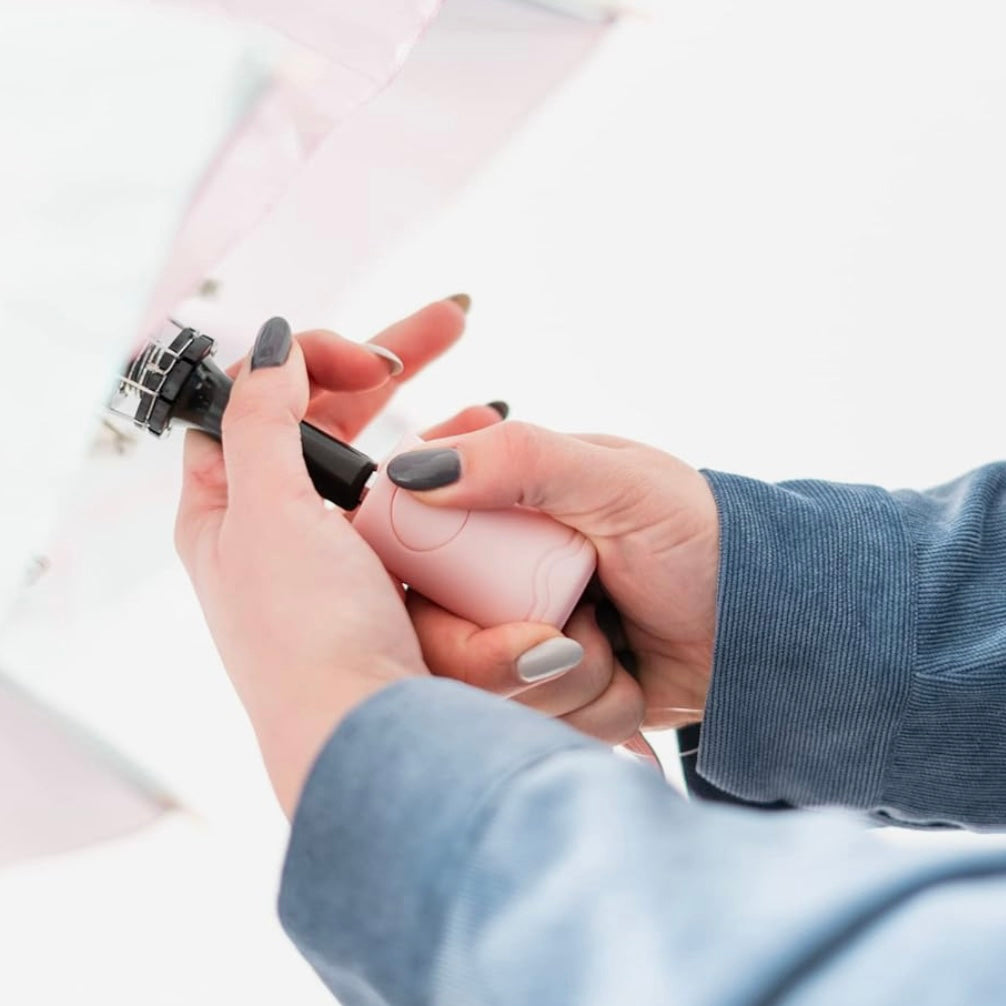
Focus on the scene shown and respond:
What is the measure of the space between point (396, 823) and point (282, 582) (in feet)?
0.63

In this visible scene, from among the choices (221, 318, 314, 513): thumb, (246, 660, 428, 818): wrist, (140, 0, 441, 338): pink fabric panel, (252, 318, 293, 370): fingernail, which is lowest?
(246, 660, 428, 818): wrist

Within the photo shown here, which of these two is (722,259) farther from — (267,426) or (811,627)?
(267,426)

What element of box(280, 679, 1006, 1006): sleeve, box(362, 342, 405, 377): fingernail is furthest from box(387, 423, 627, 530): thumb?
box(280, 679, 1006, 1006): sleeve

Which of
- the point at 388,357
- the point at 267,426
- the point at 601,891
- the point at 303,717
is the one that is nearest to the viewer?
the point at 601,891

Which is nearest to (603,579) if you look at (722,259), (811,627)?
(811,627)

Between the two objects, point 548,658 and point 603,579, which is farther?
point 603,579

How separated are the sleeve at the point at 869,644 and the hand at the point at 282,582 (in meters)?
0.24

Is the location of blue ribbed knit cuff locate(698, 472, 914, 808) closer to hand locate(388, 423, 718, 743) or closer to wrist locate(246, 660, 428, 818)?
hand locate(388, 423, 718, 743)

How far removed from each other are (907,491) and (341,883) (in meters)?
0.52

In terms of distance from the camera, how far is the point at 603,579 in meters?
0.75

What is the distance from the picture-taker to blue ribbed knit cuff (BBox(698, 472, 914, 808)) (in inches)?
27.5

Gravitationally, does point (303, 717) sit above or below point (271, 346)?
below

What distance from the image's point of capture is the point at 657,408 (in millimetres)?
994

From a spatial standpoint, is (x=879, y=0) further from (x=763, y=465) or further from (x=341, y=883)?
(x=341, y=883)
